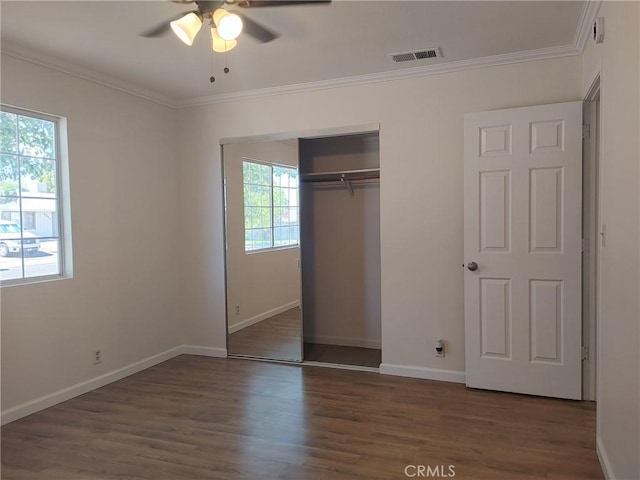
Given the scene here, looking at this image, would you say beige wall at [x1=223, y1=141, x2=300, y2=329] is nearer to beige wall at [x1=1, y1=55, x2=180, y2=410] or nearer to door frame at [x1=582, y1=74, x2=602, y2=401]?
beige wall at [x1=1, y1=55, x2=180, y2=410]

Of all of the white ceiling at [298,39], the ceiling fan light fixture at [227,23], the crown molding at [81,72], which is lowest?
the ceiling fan light fixture at [227,23]

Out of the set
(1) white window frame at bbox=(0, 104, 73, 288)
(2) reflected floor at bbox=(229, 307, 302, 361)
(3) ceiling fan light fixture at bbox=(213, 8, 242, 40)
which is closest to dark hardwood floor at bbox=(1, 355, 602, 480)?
(2) reflected floor at bbox=(229, 307, 302, 361)

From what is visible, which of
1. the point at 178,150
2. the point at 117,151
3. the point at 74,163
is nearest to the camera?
the point at 74,163

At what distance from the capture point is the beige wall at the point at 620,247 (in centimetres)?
188

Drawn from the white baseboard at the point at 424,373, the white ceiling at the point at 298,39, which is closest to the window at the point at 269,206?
the white ceiling at the point at 298,39

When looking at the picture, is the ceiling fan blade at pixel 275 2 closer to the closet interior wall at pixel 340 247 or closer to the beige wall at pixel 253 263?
the beige wall at pixel 253 263

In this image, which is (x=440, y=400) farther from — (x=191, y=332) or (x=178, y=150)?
(x=178, y=150)

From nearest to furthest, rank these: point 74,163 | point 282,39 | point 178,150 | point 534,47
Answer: point 282,39, point 534,47, point 74,163, point 178,150

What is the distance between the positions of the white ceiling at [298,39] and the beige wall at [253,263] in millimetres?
657

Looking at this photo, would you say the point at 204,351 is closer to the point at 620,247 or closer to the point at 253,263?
the point at 253,263

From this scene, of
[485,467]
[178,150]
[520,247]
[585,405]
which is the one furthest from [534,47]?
[178,150]

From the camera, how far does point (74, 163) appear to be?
145 inches

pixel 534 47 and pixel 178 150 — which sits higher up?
pixel 534 47

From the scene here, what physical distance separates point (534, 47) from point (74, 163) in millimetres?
3551
